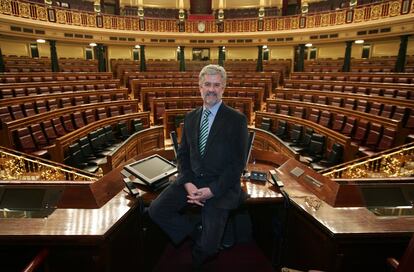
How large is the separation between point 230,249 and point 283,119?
5.40 meters

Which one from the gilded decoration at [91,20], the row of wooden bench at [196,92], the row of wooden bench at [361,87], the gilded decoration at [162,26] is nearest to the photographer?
the row of wooden bench at [361,87]

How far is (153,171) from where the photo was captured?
7.93 feet

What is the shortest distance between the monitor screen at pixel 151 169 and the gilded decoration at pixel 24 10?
10762 millimetres

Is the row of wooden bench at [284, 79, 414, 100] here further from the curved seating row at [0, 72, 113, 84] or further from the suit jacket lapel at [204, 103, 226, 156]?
the curved seating row at [0, 72, 113, 84]

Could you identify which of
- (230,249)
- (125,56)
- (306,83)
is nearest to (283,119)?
(306,83)

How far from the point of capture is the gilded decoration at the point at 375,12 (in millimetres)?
9850

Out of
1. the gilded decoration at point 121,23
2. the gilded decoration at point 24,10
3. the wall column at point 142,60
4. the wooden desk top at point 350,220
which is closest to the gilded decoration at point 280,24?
the wall column at point 142,60

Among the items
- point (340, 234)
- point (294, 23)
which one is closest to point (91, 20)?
point (294, 23)

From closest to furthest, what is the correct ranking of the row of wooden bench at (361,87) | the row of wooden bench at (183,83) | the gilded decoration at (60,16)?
the row of wooden bench at (361,87) → the row of wooden bench at (183,83) → the gilded decoration at (60,16)

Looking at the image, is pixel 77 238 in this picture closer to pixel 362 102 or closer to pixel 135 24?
pixel 362 102

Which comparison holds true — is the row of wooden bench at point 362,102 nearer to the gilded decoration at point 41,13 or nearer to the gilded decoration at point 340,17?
the gilded decoration at point 340,17

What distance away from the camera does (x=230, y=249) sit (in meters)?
2.66

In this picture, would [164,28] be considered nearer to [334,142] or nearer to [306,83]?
[306,83]

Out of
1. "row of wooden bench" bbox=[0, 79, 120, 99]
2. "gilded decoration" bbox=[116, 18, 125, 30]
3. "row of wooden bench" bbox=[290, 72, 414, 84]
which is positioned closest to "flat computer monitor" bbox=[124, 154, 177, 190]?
"row of wooden bench" bbox=[0, 79, 120, 99]
